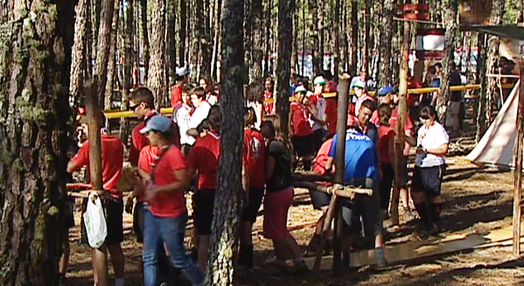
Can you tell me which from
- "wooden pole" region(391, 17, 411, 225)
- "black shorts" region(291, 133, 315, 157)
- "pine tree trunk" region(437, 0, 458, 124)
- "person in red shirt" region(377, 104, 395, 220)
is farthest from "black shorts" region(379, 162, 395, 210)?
"pine tree trunk" region(437, 0, 458, 124)

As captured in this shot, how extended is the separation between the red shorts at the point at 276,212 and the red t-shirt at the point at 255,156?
220 mm

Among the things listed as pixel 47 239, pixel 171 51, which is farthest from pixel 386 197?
pixel 171 51

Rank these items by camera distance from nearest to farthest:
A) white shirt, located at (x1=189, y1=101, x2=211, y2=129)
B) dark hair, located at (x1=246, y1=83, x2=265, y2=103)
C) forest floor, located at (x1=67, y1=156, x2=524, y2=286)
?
forest floor, located at (x1=67, y1=156, x2=524, y2=286) < dark hair, located at (x1=246, y1=83, x2=265, y2=103) < white shirt, located at (x1=189, y1=101, x2=211, y2=129)

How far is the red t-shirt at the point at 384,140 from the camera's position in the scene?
11484 millimetres

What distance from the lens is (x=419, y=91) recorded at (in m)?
23.0

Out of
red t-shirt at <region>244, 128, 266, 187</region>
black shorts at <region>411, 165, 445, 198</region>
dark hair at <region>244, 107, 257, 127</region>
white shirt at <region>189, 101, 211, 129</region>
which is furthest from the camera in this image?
black shorts at <region>411, 165, 445, 198</region>

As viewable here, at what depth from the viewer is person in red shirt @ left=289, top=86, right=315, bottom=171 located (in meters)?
16.1

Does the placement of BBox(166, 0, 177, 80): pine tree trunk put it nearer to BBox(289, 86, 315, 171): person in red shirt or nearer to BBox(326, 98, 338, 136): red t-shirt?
BBox(326, 98, 338, 136): red t-shirt

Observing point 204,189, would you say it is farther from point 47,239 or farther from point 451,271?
point 47,239

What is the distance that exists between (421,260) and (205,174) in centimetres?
358

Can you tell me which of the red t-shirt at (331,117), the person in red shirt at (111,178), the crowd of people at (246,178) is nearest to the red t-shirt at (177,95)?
the crowd of people at (246,178)

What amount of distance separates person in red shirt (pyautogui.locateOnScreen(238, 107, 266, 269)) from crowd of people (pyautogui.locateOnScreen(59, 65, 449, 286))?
1 cm

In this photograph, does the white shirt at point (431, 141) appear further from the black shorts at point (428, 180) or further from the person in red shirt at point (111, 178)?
the person in red shirt at point (111, 178)

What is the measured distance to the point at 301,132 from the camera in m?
16.1
